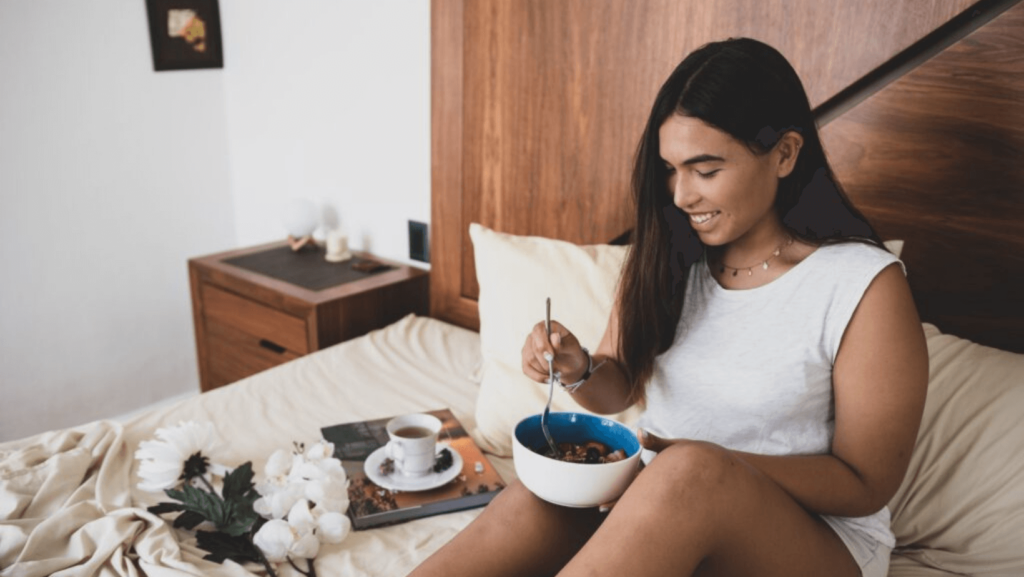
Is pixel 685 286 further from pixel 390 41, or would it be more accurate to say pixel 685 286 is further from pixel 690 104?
pixel 390 41

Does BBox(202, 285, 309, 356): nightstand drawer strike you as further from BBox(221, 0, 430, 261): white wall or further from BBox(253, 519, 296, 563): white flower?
BBox(253, 519, 296, 563): white flower

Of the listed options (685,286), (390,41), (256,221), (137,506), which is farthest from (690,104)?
(256,221)

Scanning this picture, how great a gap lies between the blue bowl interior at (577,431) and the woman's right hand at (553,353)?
8cm

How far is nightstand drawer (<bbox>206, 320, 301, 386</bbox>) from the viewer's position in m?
2.06

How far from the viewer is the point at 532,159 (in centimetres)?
176

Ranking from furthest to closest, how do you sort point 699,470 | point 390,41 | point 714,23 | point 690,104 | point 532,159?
point 390,41
point 532,159
point 714,23
point 690,104
point 699,470

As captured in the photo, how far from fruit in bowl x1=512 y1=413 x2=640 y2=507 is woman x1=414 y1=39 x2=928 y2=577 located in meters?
0.03

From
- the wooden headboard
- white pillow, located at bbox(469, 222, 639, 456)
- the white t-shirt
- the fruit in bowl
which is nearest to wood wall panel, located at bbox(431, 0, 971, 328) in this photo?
A: the wooden headboard

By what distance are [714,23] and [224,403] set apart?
4.02 ft

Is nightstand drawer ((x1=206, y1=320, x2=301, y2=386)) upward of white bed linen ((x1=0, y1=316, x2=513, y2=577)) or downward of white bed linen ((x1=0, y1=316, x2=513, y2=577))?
downward

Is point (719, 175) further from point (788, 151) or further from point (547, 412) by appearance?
point (547, 412)

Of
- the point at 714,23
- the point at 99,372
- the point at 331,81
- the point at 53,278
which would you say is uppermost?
the point at 714,23

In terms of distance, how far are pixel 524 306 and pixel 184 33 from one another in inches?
70.1

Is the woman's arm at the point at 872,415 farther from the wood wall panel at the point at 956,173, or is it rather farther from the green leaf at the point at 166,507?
the green leaf at the point at 166,507
